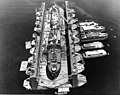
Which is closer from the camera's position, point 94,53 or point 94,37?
point 94,53

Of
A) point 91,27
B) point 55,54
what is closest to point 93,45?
point 91,27

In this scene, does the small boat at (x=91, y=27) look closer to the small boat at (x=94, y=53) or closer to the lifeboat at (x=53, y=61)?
the small boat at (x=94, y=53)

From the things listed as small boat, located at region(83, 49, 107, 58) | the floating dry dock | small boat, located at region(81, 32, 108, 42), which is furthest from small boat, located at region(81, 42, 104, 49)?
small boat, located at region(81, 32, 108, 42)

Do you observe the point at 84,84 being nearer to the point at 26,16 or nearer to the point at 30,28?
the point at 30,28

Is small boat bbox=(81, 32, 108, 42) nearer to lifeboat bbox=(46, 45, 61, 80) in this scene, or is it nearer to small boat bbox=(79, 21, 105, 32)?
small boat bbox=(79, 21, 105, 32)

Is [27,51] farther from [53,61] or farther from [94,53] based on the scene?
[94,53]

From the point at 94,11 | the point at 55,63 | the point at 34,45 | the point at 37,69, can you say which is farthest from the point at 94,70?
the point at 94,11
